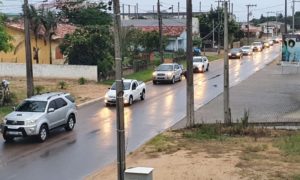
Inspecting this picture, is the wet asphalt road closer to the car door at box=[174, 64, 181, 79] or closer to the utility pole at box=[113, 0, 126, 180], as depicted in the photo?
the utility pole at box=[113, 0, 126, 180]

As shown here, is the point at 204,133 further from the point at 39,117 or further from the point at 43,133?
the point at 39,117

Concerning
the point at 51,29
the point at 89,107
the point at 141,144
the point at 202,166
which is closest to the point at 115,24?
the point at 202,166

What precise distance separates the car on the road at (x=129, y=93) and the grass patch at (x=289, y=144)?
13.0m

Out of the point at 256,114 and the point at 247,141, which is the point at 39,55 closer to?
the point at 256,114

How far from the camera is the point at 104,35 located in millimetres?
48406

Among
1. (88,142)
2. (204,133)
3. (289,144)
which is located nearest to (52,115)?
(88,142)

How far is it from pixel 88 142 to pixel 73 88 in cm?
1985

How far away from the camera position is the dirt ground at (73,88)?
3742 centimetres

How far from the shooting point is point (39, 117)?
22453 mm

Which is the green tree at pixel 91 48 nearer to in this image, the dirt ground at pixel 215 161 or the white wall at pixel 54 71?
the white wall at pixel 54 71

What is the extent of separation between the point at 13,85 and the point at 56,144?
2261 cm

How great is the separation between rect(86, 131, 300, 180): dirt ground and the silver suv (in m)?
4.40

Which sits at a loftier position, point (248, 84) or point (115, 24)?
point (115, 24)

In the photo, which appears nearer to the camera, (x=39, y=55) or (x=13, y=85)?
(x=13, y=85)
